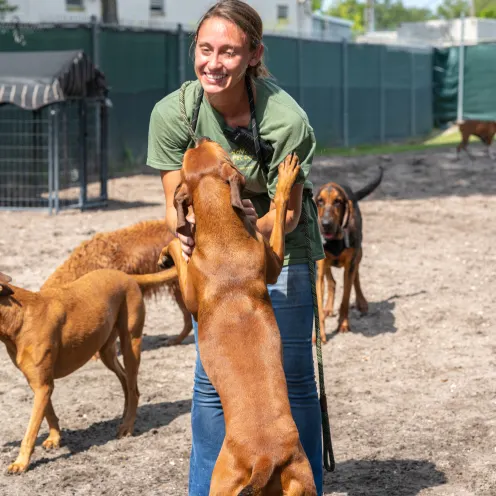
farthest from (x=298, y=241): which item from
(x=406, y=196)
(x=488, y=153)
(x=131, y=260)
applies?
(x=488, y=153)

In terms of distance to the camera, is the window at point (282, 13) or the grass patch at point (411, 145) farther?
the window at point (282, 13)

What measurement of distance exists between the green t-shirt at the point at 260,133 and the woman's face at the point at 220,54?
15cm

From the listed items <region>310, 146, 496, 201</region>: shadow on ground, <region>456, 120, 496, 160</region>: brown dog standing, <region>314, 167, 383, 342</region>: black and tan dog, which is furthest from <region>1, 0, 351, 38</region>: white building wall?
<region>314, 167, 383, 342</region>: black and tan dog

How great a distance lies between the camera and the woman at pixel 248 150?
349 cm

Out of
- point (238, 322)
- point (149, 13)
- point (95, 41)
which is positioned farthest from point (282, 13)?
point (238, 322)

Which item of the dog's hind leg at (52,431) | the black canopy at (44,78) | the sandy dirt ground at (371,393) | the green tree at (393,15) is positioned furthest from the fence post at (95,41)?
the green tree at (393,15)

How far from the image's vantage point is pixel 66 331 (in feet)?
17.0

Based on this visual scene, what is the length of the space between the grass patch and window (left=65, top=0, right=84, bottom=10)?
19.4 metres

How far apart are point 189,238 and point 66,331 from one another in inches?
76.1

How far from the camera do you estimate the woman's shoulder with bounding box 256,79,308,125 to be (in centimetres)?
357

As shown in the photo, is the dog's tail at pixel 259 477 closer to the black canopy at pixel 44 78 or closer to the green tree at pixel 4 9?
the black canopy at pixel 44 78

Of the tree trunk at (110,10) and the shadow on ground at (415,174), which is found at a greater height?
the tree trunk at (110,10)

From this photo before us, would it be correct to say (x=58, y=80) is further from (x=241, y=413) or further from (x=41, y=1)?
(x=41, y=1)

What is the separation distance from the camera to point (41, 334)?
5008 millimetres
